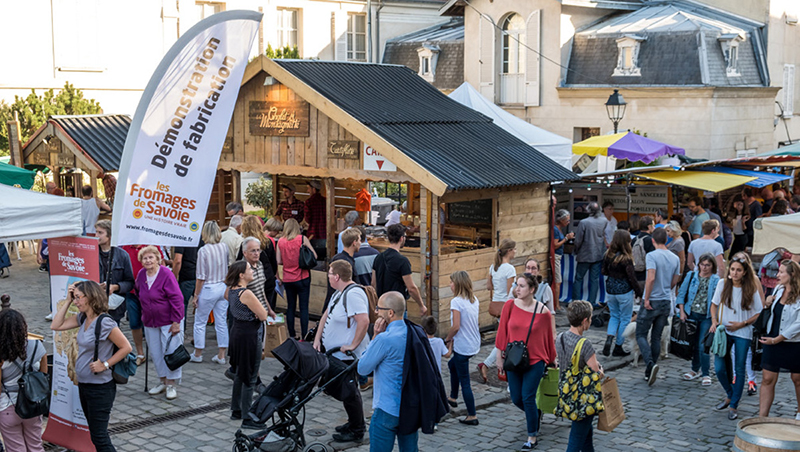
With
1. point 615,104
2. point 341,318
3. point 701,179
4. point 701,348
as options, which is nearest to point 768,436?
point 341,318

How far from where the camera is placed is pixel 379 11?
33188 mm

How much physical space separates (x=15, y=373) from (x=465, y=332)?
3853 mm

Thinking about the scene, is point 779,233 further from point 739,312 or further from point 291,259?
point 291,259

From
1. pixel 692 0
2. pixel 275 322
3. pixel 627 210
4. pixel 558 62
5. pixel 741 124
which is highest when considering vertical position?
pixel 692 0

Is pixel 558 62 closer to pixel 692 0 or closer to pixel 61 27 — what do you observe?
pixel 692 0

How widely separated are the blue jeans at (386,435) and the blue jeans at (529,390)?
1.77 m

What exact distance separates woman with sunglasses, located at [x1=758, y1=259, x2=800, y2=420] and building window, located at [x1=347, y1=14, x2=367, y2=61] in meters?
27.0

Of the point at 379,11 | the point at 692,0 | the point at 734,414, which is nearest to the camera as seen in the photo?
the point at 734,414

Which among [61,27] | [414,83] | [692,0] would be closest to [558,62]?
[692,0]

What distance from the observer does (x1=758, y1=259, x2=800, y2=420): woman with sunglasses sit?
8.01 meters

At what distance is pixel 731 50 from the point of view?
2239cm

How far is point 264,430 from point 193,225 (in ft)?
6.15

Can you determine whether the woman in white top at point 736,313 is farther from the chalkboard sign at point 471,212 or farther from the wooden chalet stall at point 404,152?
the chalkboard sign at point 471,212

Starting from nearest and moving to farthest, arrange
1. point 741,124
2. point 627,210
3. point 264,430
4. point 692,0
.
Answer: point 264,430
point 627,210
point 741,124
point 692,0
